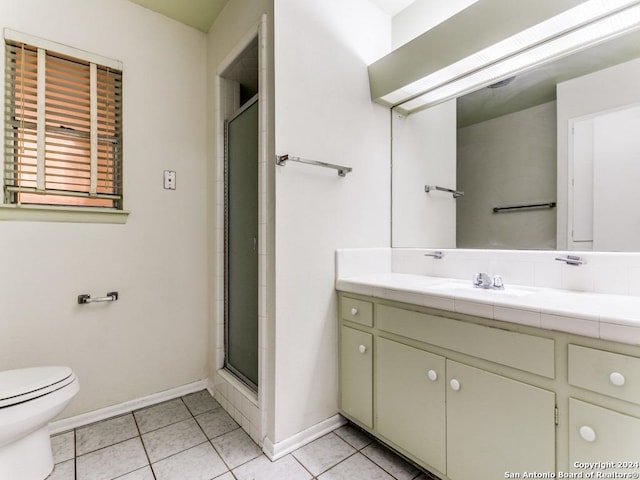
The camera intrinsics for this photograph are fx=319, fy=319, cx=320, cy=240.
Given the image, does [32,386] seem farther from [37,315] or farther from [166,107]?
[166,107]

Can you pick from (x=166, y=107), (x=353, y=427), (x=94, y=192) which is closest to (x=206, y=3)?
(x=166, y=107)

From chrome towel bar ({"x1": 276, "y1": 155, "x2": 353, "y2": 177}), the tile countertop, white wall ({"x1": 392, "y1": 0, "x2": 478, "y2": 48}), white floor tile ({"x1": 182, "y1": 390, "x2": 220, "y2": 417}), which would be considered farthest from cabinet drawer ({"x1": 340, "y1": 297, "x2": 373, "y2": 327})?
white wall ({"x1": 392, "y1": 0, "x2": 478, "y2": 48})

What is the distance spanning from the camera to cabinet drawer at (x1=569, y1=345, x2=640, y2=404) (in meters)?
0.84

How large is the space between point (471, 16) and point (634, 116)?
2.71 ft

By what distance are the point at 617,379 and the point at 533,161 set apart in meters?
1.10

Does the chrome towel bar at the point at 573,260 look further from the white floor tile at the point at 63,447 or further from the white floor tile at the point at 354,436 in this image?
the white floor tile at the point at 63,447

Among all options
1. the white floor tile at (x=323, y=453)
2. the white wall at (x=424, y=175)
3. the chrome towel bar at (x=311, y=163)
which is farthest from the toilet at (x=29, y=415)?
the white wall at (x=424, y=175)

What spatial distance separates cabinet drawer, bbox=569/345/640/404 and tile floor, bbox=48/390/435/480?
87 cm

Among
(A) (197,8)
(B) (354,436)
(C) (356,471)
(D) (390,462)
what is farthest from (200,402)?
(A) (197,8)

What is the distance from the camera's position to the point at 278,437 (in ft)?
5.08

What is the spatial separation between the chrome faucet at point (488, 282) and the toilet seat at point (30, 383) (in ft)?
6.43

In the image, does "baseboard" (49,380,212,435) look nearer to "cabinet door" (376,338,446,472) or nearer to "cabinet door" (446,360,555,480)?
"cabinet door" (376,338,446,472)

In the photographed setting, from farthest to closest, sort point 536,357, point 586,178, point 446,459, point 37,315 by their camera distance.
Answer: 1. point 37,315
2. point 586,178
3. point 446,459
4. point 536,357

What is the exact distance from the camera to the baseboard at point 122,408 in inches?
68.9
